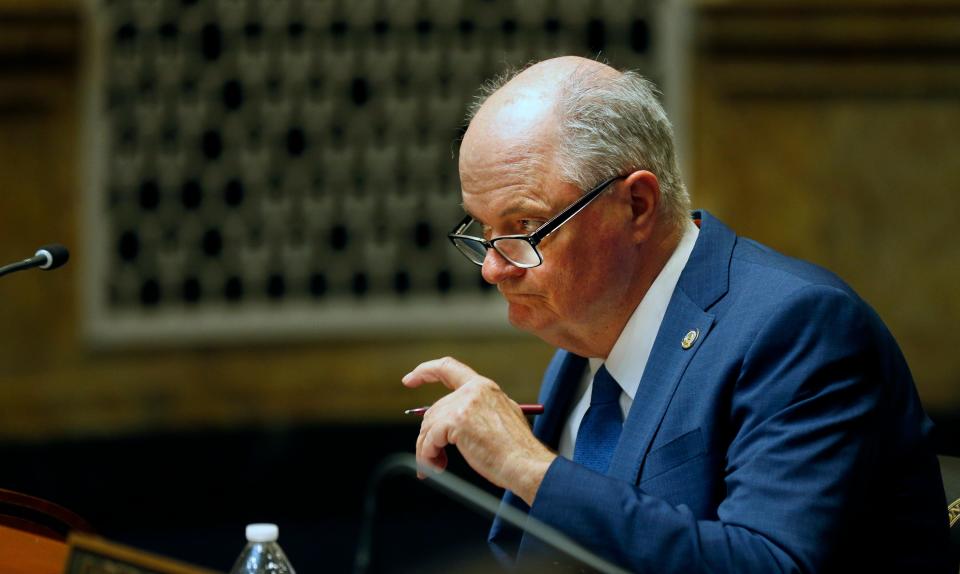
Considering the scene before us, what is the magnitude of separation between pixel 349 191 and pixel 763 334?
441 cm

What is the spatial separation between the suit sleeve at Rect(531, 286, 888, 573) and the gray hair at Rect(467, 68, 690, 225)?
339 mm

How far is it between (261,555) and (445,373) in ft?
1.26

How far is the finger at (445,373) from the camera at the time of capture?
→ 1.94 meters

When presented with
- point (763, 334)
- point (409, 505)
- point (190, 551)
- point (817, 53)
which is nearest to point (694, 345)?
point (763, 334)

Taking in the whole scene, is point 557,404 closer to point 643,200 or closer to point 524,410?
point 524,410

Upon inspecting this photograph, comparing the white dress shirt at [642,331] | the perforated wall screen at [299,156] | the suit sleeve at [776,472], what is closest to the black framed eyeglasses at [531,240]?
the white dress shirt at [642,331]

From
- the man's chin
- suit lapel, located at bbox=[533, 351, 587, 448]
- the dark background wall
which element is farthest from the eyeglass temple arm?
the dark background wall

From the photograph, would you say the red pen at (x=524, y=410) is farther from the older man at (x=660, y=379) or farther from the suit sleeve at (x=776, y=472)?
the suit sleeve at (x=776, y=472)

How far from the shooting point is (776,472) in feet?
5.82

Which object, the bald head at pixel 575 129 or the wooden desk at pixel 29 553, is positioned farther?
the bald head at pixel 575 129

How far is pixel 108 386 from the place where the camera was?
5.76 m

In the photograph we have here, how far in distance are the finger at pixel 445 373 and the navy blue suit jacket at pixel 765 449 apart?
0.70 feet

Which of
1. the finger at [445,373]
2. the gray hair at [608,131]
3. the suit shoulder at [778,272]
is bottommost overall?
the finger at [445,373]

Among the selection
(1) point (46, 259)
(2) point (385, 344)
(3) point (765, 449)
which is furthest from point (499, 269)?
(2) point (385, 344)
